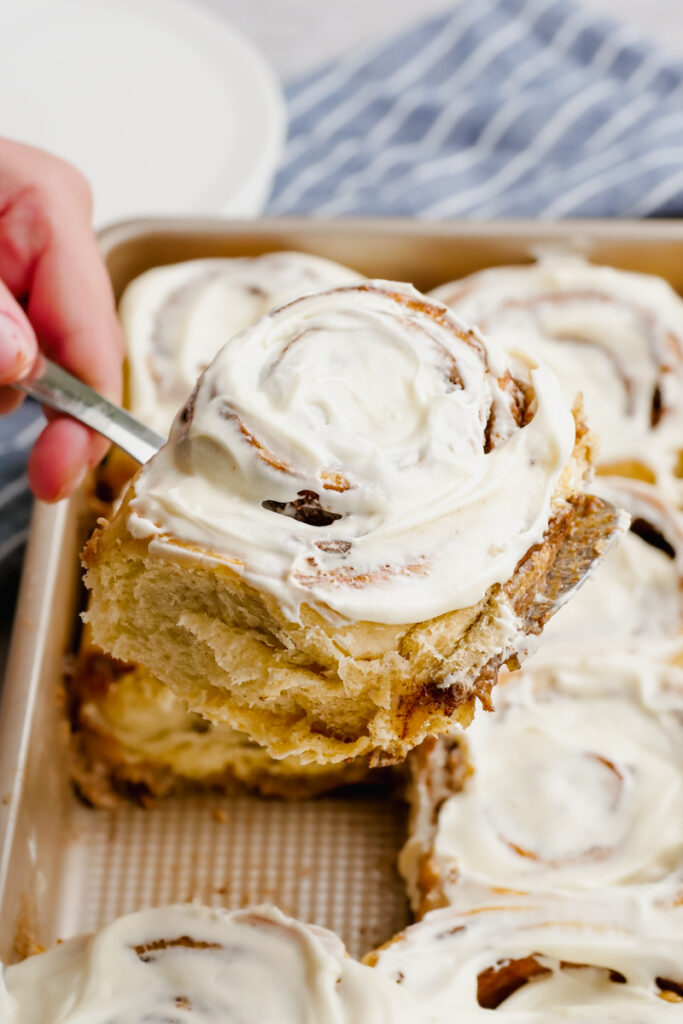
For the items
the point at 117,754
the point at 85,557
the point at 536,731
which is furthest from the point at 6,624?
the point at 536,731

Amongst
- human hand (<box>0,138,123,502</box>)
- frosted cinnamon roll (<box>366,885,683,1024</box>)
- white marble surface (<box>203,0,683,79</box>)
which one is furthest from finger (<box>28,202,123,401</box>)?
white marble surface (<box>203,0,683,79</box>)

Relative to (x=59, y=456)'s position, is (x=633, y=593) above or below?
below

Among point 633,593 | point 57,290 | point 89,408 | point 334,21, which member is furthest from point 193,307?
point 334,21

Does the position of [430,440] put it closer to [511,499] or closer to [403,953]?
[511,499]

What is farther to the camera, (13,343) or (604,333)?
(604,333)

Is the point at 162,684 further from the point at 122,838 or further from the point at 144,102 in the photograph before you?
the point at 144,102

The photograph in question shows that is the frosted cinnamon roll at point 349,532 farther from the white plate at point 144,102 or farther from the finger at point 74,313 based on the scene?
the white plate at point 144,102

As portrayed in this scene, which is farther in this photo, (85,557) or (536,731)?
(536,731)
